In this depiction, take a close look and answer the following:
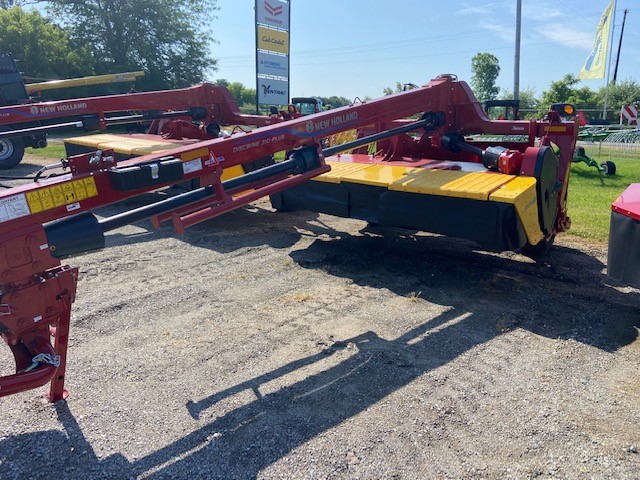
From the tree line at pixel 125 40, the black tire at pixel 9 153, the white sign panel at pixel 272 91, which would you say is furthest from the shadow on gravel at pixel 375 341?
the tree line at pixel 125 40

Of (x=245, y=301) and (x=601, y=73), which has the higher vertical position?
(x=601, y=73)

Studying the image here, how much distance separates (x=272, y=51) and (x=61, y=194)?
11797 mm

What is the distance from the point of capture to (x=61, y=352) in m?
3.05

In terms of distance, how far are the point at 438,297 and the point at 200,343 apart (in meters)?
2.06

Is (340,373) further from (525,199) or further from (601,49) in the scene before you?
(601,49)

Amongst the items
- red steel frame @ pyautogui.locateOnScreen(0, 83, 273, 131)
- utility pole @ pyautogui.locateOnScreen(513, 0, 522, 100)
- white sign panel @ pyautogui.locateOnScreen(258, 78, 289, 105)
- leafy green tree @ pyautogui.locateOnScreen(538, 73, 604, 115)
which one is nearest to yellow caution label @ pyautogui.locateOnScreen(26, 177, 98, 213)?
Result: red steel frame @ pyautogui.locateOnScreen(0, 83, 273, 131)

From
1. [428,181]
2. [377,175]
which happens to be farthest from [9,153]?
[428,181]

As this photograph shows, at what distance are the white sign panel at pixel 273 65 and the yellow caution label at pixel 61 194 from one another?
11.2m

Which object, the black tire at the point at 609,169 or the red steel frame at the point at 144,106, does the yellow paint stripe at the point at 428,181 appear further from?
the black tire at the point at 609,169

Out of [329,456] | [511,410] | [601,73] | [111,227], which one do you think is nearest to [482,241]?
[511,410]

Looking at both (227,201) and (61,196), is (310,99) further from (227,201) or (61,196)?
(61,196)

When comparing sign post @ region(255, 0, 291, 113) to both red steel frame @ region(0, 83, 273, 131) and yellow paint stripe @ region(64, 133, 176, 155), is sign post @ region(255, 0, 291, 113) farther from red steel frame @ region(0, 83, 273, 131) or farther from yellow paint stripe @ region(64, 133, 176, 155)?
red steel frame @ region(0, 83, 273, 131)

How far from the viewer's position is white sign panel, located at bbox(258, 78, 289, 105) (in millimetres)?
13570

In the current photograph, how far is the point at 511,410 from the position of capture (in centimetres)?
305
